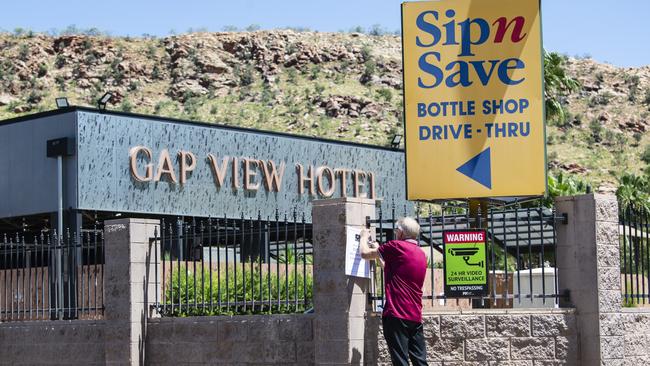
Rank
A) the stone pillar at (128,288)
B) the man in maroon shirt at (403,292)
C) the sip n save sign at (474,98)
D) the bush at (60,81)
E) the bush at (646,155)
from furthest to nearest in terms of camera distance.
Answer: the bush at (60,81) → the bush at (646,155) → the stone pillar at (128,288) → the sip n save sign at (474,98) → the man in maroon shirt at (403,292)

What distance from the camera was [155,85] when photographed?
8650 cm

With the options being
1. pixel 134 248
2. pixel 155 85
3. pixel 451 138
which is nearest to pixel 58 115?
pixel 134 248

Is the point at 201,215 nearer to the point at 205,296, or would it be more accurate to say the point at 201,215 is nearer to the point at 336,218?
the point at 205,296

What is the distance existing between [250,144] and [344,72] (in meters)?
55.7

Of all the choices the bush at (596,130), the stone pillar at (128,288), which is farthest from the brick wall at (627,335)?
the bush at (596,130)

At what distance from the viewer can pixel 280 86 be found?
86.0 metres

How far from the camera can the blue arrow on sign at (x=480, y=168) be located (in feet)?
53.6

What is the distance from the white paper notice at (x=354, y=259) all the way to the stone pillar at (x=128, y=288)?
3.72 m

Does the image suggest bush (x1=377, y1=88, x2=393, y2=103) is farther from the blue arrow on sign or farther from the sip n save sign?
the blue arrow on sign

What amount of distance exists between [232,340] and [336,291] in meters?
1.97

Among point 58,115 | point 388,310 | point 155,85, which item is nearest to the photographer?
point 388,310

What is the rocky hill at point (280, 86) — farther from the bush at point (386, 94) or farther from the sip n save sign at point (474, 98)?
the sip n save sign at point (474, 98)

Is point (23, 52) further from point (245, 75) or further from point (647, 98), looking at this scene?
point (647, 98)

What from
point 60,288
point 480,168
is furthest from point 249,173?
point 480,168
